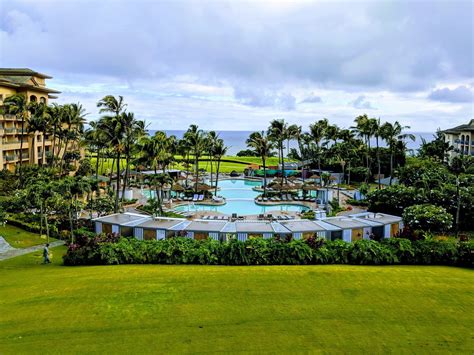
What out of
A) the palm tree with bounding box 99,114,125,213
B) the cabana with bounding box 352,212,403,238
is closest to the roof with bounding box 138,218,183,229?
the palm tree with bounding box 99,114,125,213

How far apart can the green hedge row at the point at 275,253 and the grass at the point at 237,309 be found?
1.14 metres

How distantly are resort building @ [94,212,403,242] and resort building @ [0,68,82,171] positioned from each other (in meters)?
25.8

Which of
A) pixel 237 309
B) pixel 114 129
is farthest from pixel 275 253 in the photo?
pixel 114 129

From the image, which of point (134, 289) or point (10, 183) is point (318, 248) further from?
point (10, 183)

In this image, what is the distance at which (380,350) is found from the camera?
488 inches

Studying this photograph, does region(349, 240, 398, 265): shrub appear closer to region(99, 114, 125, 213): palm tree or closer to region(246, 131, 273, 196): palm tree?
region(99, 114, 125, 213): palm tree

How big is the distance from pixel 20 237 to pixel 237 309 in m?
20.2

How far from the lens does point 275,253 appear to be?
21.1m

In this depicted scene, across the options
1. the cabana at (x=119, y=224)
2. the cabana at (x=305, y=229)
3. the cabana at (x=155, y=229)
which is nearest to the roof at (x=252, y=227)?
the cabana at (x=305, y=229)

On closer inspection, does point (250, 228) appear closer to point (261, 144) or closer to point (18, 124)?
point (261, 144)

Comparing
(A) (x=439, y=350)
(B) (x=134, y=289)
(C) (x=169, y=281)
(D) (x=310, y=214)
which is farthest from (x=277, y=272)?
(D) (x=310, y=214)

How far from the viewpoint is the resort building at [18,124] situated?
4869cm

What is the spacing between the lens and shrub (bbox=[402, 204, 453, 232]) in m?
26.8

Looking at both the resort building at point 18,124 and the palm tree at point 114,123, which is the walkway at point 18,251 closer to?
the palm tree at point 114,123
